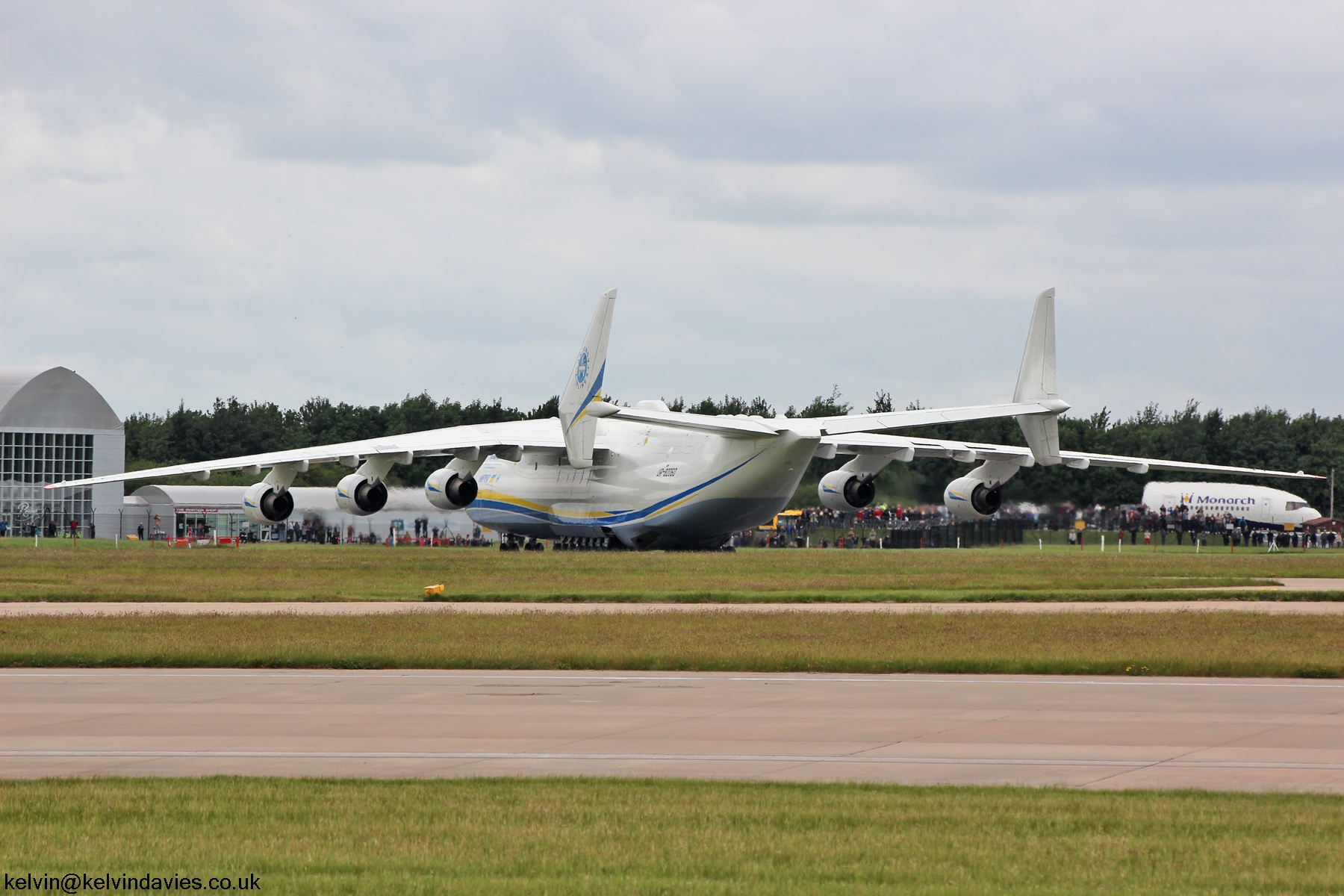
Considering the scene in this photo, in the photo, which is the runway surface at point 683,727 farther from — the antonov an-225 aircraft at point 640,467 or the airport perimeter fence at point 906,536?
the airport perimeter fence at point 906,536

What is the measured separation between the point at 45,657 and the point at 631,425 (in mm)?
37049

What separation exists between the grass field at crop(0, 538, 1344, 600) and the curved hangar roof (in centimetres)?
2961

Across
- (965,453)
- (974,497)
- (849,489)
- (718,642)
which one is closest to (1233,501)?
(965,453)

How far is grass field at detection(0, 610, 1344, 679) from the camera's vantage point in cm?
1886

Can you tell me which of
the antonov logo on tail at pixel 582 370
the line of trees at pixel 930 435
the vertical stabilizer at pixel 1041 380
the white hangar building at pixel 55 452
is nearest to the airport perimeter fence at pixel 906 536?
the line of trees at pixel 930 435

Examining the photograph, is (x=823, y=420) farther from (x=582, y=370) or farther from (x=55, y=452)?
(x=55, y=452)

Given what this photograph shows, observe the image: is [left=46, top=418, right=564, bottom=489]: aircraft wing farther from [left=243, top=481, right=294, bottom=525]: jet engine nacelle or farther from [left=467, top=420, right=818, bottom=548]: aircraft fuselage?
[left=467, top=420, right=818, bottom=548]: aircraft fuselage

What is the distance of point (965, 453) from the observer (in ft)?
173

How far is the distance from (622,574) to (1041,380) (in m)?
11.0

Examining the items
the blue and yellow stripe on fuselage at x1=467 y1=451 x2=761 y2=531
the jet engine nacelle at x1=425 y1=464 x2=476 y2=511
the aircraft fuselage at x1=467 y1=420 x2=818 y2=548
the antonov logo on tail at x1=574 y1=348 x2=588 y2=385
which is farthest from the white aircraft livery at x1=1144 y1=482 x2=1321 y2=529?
the antonov logo on tail at x1=574 y1=348 x2=588 y2=385

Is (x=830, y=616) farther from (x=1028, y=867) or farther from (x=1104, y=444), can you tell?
(x=1104, y=444)

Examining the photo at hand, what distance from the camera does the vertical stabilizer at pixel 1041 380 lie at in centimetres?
3638

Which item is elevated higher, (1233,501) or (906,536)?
(1233,501)

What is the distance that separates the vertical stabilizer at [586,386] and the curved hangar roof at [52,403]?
46.9 m
